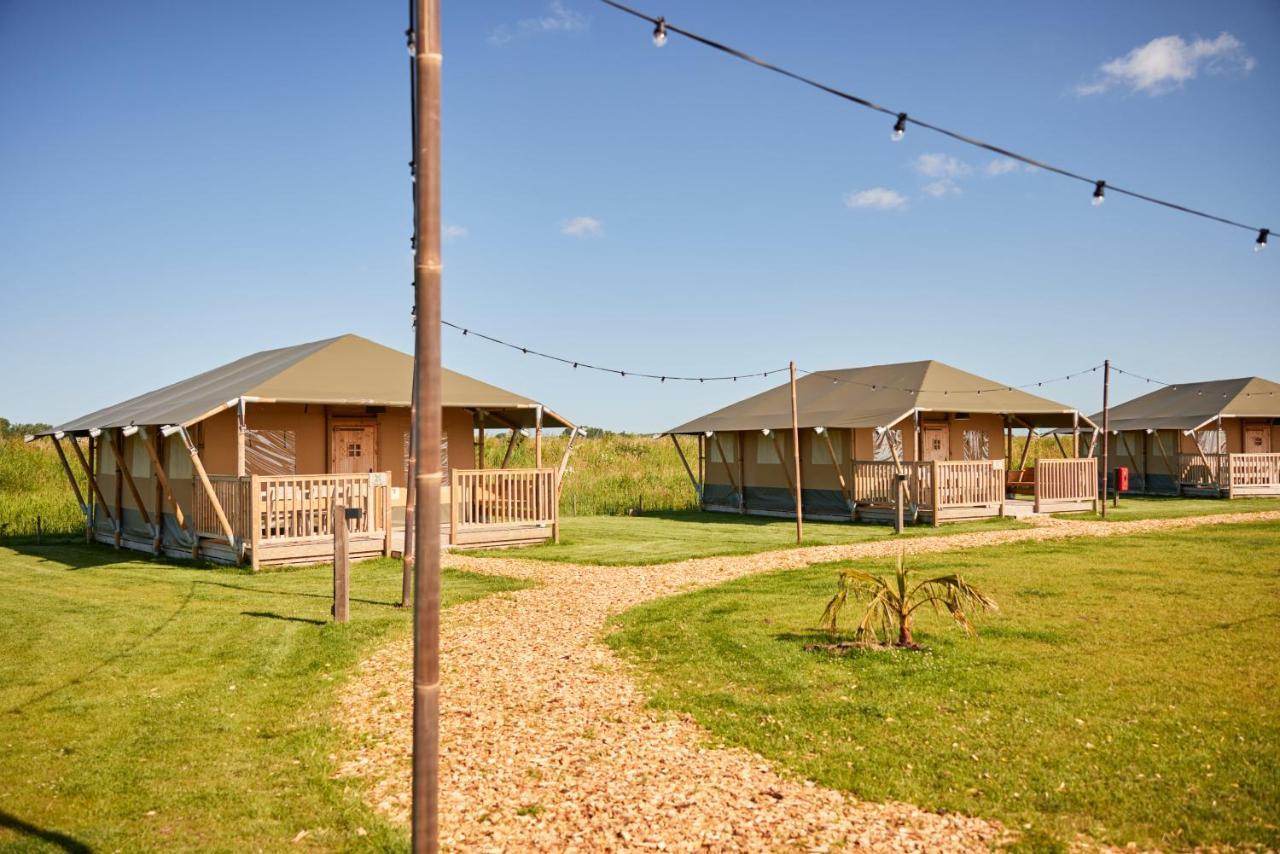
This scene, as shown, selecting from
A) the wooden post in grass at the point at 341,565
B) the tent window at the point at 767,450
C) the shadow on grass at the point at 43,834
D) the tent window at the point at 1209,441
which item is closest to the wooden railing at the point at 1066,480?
the tent window at the point at 767,450

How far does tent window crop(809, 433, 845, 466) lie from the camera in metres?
24.8

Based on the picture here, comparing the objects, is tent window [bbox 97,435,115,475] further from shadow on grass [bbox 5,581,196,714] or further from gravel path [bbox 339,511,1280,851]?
gravel path [bbox 339,511,1280,851]

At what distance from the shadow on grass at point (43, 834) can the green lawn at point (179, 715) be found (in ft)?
0.04

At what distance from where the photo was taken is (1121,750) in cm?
604

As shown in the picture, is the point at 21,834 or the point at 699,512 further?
the point at 699,512

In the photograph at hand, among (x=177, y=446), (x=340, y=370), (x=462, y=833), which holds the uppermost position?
(x=340, y=370)

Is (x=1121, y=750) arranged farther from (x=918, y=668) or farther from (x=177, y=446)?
(x=177, y=446)

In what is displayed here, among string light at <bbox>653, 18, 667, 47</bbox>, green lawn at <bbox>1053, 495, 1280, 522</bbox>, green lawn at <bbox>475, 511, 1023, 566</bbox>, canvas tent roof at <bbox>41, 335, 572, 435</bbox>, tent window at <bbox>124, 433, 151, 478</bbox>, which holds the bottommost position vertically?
green lawn at <bbox>475, 511, 1023, 566</bbox>

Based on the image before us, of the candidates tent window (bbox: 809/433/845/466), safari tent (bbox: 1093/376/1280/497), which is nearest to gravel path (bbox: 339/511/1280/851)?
tent window (bbox: 809/433/845/466)

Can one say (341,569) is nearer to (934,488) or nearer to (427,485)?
(427,485)

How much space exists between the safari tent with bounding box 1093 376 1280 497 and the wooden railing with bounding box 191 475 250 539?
95.7 ft

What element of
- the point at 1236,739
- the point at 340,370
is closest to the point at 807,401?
the point at 340,370

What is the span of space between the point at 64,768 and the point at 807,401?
930 inches

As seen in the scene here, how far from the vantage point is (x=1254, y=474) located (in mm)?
30469
